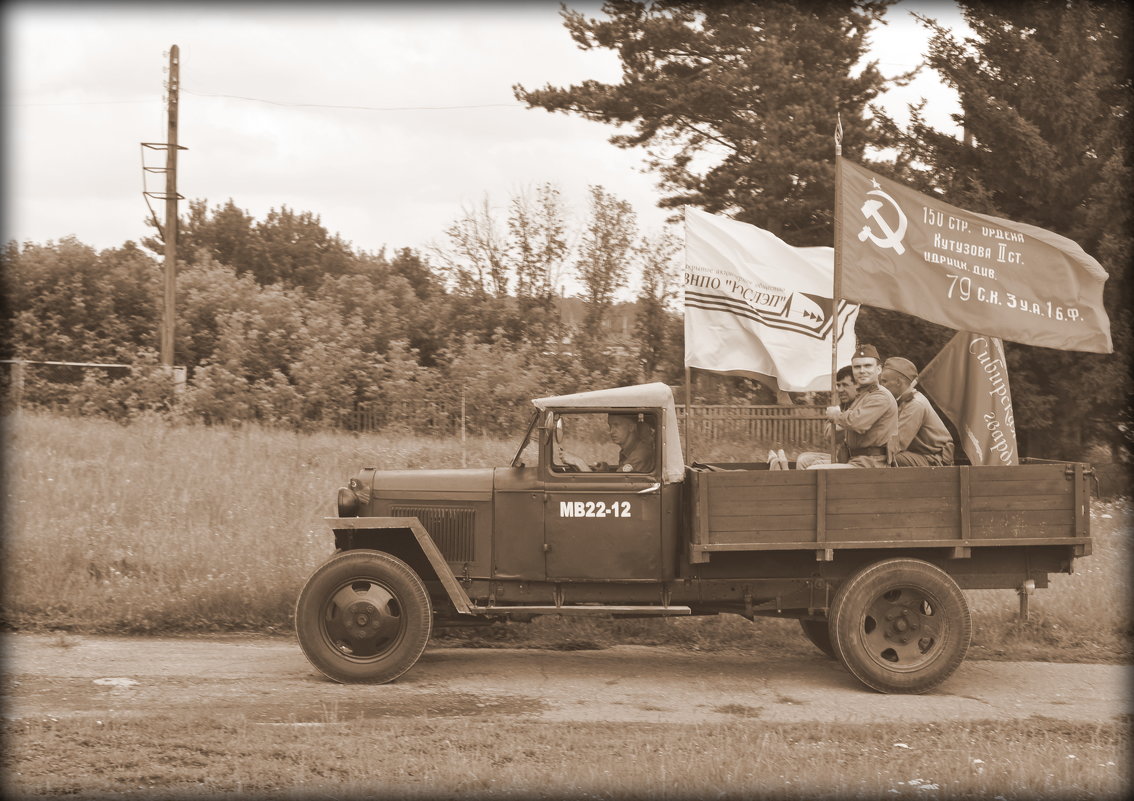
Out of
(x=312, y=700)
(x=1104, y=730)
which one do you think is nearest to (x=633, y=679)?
(x=312, y=700)

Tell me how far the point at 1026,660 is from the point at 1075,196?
1111 cm

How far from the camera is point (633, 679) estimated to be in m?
8.05

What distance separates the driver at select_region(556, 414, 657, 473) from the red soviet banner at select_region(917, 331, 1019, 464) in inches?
94.6

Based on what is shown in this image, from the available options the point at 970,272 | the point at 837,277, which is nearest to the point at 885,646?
the point at 837,277

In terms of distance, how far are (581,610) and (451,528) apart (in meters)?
1.06

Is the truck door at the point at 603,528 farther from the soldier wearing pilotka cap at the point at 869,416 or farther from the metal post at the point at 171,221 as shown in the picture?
the metal post at the point at 171,221

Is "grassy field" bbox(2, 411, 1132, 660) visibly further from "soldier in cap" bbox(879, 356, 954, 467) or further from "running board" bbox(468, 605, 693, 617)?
"soldier in cap" bbox(879, 356, 954, 467)

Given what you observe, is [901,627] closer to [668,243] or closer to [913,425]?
[913,425]

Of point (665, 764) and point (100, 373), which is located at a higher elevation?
point (100, 373)

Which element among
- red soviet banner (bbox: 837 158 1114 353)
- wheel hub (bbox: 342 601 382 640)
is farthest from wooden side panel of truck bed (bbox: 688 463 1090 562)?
wheel hub (bbox: 342 601 382 640)

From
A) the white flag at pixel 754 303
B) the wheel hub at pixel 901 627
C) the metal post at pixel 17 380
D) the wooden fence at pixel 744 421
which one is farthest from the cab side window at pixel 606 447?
the metal post at pixel 17 380

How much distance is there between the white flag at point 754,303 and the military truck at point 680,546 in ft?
15.8

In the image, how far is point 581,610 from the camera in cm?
776

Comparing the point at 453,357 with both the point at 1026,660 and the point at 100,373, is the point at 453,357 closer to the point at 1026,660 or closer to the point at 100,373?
the point at 100,373
